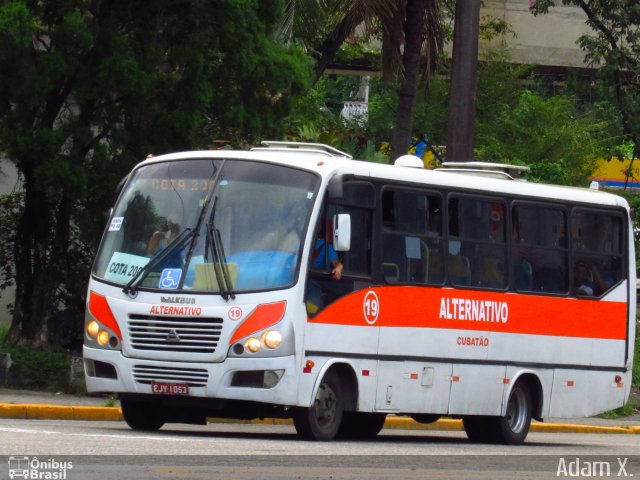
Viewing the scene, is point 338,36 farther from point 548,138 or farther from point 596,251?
point 596,251

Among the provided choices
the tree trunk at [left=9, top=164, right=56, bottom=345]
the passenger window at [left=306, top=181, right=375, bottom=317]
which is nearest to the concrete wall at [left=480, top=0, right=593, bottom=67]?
the tree trunk at [left=9, top=164, right=56, bottom=345]

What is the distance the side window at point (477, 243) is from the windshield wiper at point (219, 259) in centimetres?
324

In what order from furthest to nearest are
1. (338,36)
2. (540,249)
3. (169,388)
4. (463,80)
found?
(338,36)
(463,80)
(540,249)
(169,388)

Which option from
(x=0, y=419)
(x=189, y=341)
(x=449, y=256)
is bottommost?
(x=0, y=419)

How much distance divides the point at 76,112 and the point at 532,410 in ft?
25.6

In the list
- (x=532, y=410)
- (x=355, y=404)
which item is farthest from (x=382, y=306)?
(x=532, y=410)

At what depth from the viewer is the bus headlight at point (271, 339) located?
13281 millimetres

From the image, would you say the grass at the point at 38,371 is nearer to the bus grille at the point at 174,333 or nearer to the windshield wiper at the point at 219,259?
the bus grille at the point at 174,333

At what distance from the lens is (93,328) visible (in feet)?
46.1

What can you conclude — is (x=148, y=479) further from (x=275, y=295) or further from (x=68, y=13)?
(x=68, y=13)

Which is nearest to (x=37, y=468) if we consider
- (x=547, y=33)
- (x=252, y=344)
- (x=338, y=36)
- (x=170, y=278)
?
(x=252, y=344)

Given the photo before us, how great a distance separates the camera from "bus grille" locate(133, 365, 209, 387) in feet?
43.8

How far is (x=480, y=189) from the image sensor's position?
1655 cm

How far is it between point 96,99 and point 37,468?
10383 mm
